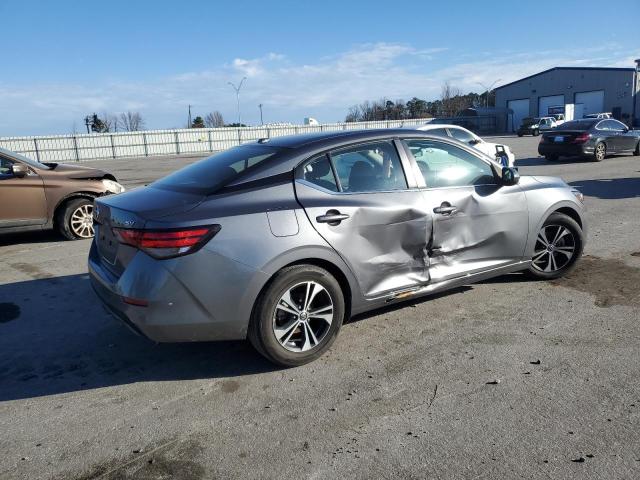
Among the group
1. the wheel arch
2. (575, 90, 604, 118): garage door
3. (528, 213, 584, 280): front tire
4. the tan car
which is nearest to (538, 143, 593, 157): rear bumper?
(528, 213, 584, 280): front tire

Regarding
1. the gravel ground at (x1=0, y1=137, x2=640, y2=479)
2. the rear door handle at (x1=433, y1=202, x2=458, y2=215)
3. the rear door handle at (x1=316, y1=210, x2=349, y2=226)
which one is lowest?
the gravel ground at (x1=0, y1=137, x2=640, y2=479)

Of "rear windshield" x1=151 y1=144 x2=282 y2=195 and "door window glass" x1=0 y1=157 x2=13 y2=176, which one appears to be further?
"door window glass" x1=0 y1=157 x2=13 y2=176

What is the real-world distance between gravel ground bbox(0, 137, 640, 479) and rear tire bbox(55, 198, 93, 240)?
3230mm

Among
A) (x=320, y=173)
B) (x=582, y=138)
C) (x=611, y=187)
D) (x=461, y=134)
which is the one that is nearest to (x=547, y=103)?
(x=582, y=138)

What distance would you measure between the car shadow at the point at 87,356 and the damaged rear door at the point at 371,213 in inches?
42.2

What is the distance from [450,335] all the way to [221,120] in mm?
85612

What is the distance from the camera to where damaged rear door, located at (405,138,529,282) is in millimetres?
4340

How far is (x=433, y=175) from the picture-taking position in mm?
4426

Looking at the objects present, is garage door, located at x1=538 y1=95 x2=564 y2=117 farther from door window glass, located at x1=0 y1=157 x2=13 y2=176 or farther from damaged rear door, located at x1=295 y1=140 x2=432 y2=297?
damaged rear door, located at x1=295 y1=140 x2=432 y2=297

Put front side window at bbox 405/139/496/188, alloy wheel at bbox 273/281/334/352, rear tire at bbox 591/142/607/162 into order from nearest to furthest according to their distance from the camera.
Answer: alloy wheel at bbox 273/281/334/352 → front side window at bbox 405/139/496/188 → rear tire at bbox 591/142/607/162

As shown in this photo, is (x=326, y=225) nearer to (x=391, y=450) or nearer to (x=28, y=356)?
(x=391, y=450)

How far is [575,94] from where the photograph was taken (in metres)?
65.2

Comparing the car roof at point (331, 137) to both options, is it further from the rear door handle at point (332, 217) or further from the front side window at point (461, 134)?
the front side window at point (461, 134)

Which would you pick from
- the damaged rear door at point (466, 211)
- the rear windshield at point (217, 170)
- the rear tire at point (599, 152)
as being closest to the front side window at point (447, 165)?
the damaged rear door at point (466, 211)
